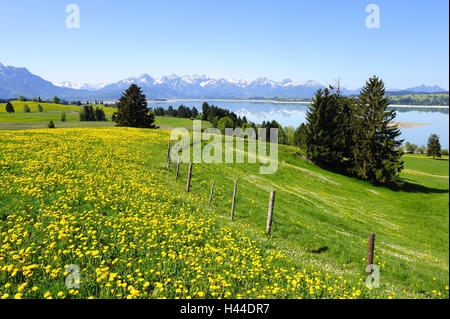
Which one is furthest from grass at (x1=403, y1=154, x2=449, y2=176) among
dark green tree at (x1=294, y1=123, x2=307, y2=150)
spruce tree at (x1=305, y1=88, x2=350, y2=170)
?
dark green tree at (x1=294, y1=123, x2=307, y2=150)

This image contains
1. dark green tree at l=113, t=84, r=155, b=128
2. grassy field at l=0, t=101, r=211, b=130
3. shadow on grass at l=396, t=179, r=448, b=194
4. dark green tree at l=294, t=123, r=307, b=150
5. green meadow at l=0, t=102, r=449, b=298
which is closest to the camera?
green meadow at l=0, t=102, r=449, b=298

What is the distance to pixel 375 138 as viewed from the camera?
44688mm

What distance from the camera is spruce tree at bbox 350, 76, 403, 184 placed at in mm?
42781

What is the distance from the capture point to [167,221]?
10031 mm

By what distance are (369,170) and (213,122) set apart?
122354mm

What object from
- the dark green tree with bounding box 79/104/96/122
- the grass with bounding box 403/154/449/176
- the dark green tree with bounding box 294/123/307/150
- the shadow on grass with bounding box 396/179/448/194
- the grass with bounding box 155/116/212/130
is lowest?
the grass with bounding box 403/154/449/176

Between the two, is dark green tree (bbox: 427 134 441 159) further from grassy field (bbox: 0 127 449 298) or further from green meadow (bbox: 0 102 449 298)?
grassy field (bbox: 0 127 449 298)

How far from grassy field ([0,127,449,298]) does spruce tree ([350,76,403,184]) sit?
26.8 metres

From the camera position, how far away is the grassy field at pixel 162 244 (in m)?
5.95

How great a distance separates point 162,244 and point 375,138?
A: 49.6 metres

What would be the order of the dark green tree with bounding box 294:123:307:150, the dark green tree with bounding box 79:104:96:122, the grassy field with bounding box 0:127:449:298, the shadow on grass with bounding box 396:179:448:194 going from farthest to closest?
the dark green tree with bounding box 79:104:96:122
the dark green tree with bounding box 294:123:307:150
the shadow on grass with bounding box 396:179:448:194
the grassy field with bounding box 0:127:449:298
